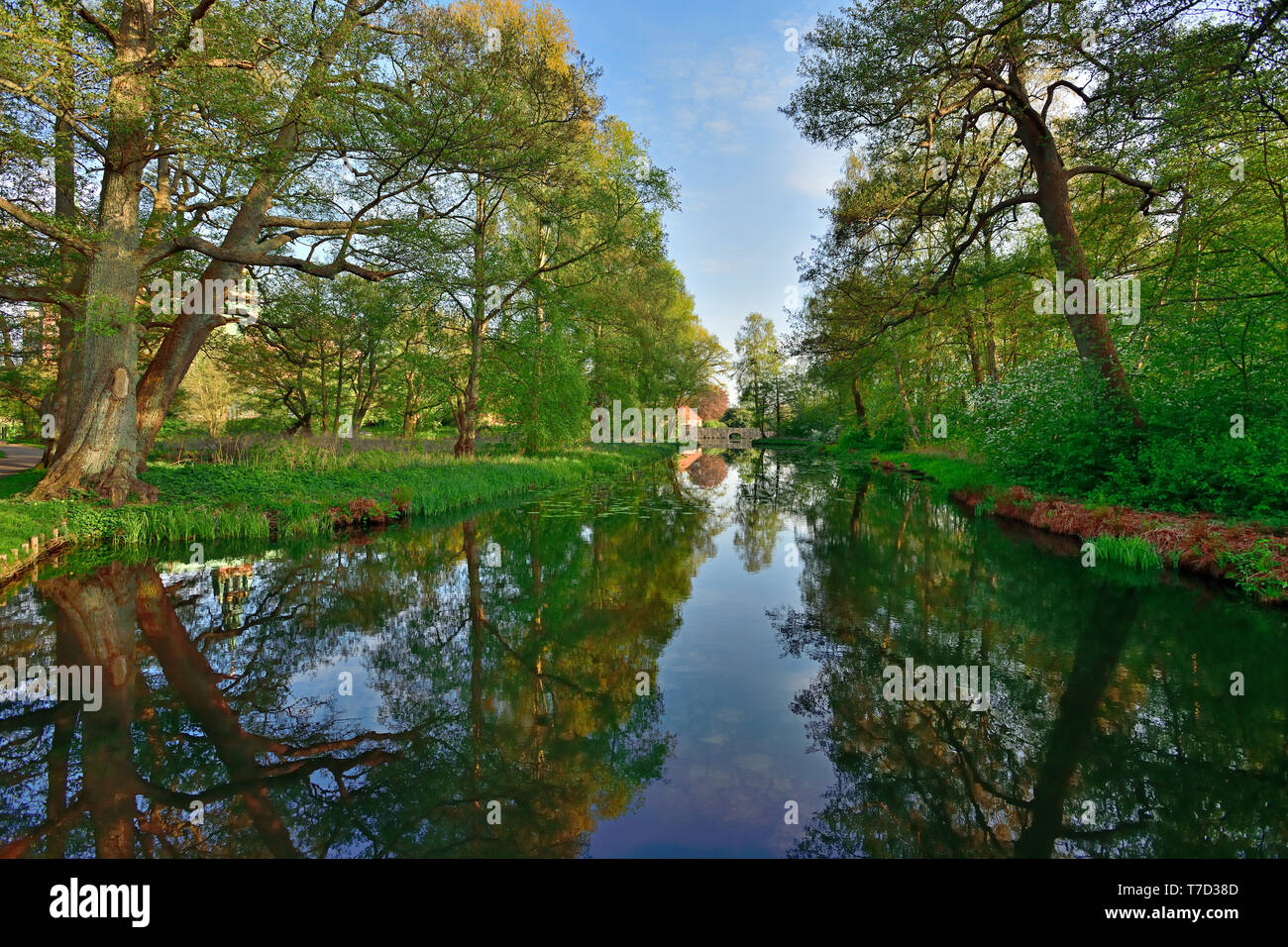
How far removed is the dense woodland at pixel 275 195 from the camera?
8594 mm

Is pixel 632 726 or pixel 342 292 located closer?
pixel 632 726

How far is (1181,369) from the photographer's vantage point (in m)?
9.45

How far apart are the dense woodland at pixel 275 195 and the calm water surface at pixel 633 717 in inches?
234

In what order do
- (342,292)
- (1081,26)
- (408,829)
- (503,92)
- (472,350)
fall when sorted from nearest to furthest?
(408,829)
(1081,26)
(503,92)
(472,350)
(342,292)

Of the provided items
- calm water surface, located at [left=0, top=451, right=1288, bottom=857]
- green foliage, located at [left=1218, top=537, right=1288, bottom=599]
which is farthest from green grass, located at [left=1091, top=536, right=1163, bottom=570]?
green foliage, located at [left=1218, top=537, right=1288, bottom=599]

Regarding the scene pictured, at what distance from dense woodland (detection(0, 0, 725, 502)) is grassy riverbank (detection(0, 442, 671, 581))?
35.6 inches

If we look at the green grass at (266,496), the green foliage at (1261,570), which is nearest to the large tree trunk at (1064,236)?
the green foliage at (1261,570)

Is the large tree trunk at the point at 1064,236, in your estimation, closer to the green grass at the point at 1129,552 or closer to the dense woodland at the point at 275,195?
the green grass at the point at 1129,552

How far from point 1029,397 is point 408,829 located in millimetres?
14177

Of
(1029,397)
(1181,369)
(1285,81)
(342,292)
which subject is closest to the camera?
(1285,81)

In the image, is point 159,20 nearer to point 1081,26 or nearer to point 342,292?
point 342,292

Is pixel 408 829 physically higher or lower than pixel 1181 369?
lower

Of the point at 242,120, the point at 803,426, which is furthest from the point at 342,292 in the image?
the point at 803,426

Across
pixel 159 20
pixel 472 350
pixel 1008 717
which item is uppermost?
pixel 159 20
